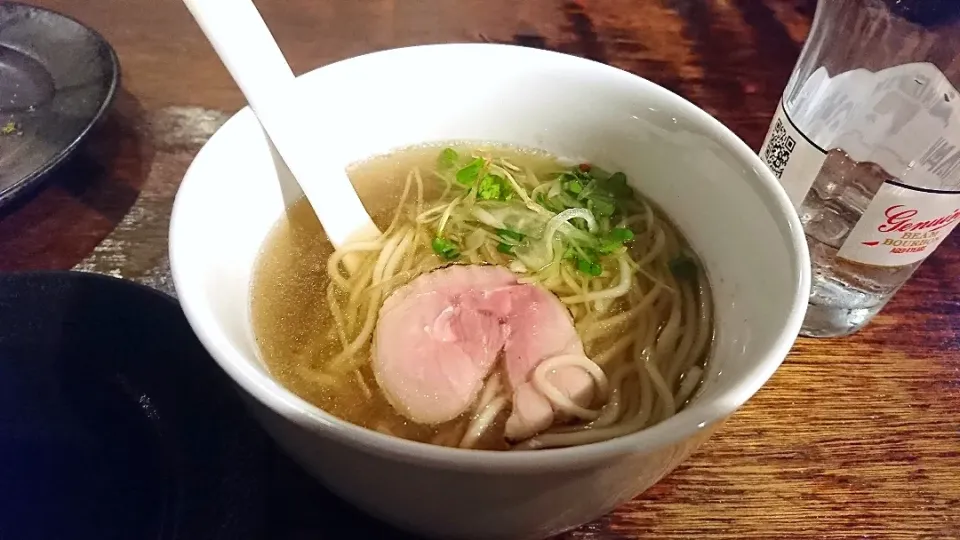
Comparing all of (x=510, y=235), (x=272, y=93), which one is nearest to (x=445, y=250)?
(x=510, y=235)

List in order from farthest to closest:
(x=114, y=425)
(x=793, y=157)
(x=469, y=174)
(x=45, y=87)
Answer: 1. (x=45, y=87)
2. (x=469, y=174)
3. (x=793, y=157)
4. (x=114, y=425)

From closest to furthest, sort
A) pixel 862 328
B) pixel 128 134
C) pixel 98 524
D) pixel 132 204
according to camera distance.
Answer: pixel 98 524 < pixel 862 328 < pixel 132 204 < pixel 128 134

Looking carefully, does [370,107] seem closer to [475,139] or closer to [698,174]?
[475,139]

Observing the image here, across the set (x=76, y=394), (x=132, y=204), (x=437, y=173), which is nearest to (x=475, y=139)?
(x=437, y=173)

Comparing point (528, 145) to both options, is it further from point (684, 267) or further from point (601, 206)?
point (684, 267)

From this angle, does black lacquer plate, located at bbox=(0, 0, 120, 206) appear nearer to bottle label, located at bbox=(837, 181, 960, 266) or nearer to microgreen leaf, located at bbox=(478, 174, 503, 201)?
microgreen leaf, located at bbox=(478, 174, 503, 201)

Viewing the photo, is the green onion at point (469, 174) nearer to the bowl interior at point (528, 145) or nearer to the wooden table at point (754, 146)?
the bowl interior at point (528, 145)

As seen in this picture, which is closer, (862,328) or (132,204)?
(862,328)
